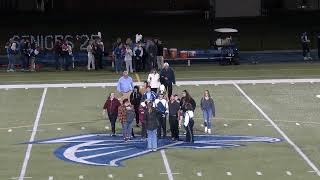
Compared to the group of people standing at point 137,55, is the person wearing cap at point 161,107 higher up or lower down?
lower down

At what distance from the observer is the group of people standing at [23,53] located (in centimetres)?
4047

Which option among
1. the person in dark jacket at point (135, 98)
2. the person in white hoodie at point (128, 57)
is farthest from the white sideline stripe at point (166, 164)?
the person in white hoodie at point (128, 57)

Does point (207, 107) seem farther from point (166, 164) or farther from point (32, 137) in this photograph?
point (32, 137)

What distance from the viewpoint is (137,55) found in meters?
39.7

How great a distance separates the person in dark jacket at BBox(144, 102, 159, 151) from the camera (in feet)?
76.4

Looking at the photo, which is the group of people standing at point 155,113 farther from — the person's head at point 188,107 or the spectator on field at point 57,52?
the spectator on field at point 57,52

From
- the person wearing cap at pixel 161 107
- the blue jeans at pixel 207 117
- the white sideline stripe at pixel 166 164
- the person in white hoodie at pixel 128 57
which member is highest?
the person in white hoodie at pixel 128 57

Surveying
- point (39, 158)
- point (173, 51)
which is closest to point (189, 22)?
point (173, 51)

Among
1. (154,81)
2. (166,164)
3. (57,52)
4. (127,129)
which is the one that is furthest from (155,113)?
(57,52)

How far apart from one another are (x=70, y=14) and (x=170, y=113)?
41.0m

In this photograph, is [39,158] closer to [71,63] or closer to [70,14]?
[71,63]

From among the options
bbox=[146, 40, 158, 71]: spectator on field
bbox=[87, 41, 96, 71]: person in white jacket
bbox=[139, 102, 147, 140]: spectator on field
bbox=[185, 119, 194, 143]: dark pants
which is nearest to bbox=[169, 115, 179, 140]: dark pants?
bbox=[185, 119, 194, 143]: dark pants

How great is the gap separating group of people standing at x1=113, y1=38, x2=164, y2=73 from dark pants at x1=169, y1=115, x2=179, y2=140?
47.5 ft

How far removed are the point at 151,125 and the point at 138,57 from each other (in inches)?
658
